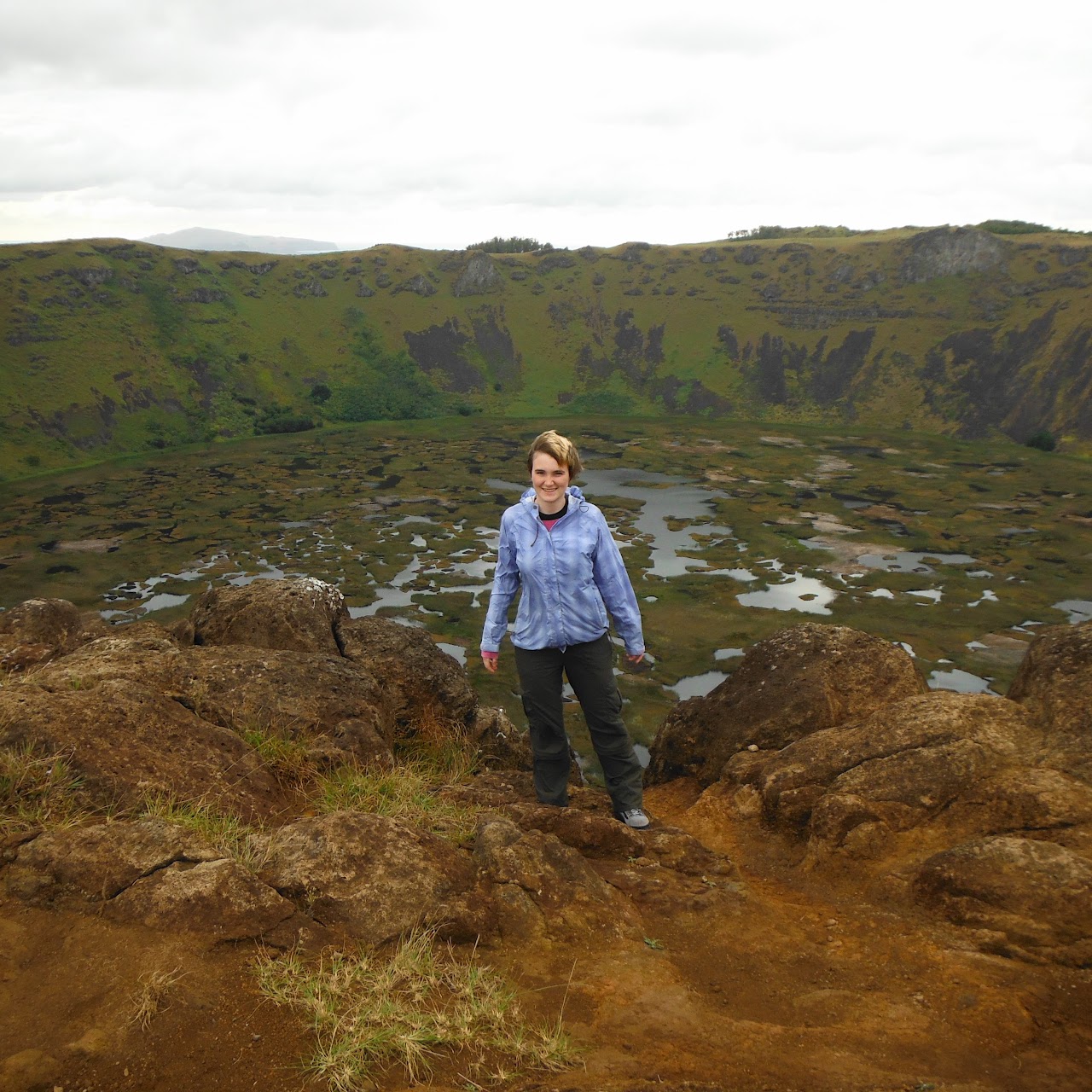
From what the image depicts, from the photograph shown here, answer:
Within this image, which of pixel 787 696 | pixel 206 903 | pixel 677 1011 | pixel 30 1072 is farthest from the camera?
pixel 787 696

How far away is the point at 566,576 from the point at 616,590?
1.58 ft

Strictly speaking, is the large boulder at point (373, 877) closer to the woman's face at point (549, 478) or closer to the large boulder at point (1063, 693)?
the woman's face at point (549, 478)

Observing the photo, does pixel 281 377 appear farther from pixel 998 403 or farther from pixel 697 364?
pixel 998 403

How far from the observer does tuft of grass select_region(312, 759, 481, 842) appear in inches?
Answer: 255

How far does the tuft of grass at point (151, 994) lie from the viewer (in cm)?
385

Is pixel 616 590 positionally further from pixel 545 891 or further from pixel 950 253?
pixel 950 253

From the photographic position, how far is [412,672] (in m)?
12.0

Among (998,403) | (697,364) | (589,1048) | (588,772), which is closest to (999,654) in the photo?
(588,772)

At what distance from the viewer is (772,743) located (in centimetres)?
1002

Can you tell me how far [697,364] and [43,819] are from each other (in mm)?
102968

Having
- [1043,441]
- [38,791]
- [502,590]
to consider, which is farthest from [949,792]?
[1043,441]

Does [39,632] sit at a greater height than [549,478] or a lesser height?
lesser

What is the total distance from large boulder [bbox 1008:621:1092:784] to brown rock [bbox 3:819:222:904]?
682cm

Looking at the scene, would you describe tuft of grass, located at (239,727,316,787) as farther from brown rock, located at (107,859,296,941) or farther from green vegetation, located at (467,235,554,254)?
green vegetation, located at (467,235,554,254)
